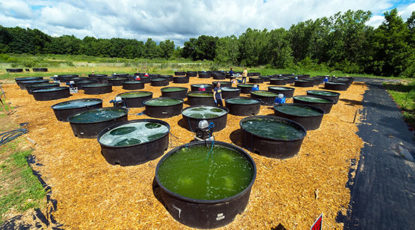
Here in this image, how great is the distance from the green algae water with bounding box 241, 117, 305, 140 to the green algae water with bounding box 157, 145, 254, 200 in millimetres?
2037

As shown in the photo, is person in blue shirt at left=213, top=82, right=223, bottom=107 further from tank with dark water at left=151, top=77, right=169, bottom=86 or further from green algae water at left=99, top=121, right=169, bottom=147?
tank with dark water at left=151, top=77, right=169, bottom=86

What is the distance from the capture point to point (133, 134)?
7.25m

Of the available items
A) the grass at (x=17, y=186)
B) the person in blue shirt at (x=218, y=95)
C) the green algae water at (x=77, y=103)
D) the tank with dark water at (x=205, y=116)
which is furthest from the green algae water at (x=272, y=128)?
the green algae water at (x=77, y=103)

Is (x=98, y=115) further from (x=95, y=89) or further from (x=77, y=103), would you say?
(x=95, y=89)

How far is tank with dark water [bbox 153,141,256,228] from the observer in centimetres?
363

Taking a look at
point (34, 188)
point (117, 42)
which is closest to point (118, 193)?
point (34, 188)

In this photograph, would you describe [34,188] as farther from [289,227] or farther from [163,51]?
[163,51]

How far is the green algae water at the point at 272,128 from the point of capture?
727 centimetres

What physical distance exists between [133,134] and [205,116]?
13.3 feet

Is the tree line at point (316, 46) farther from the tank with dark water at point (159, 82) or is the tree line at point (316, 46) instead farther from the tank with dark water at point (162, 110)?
the tank with dark water at point (162, 110)

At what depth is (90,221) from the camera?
3.98 m

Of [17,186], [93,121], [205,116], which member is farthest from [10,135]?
[205,116]

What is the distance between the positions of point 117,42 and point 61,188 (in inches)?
4786

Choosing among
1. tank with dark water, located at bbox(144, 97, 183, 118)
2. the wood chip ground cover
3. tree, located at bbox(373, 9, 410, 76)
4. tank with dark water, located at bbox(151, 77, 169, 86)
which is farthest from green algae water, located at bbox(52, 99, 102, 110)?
tree, located at bbox(373, 9, 410, 76)
